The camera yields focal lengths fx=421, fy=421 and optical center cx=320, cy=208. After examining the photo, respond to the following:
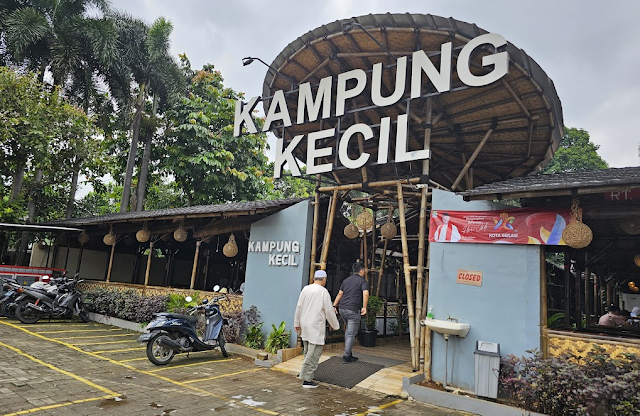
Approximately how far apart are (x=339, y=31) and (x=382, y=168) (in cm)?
492

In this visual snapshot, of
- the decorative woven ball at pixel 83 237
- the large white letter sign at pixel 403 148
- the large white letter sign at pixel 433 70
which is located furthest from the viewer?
the decorative woven ball at pixel 83 237

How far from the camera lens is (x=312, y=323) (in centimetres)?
633

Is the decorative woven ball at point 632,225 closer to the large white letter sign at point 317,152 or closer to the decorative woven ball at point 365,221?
the decorative woven ball at point 365,221

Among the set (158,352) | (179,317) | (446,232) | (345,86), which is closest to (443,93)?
(345,86)

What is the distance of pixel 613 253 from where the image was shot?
32.6 feet

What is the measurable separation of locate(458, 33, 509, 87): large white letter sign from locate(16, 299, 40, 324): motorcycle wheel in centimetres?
1122

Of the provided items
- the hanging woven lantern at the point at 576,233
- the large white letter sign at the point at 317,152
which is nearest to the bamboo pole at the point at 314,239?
the large white letter sign at the point at 317,152

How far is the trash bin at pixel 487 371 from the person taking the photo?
5668 millimetres

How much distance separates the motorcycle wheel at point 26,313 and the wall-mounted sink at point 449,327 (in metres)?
9.79

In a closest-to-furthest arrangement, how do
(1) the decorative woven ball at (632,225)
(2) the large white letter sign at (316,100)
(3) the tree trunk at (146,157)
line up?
(1) the decorative woven ball at (632,225)
(2) the large white letter sign at (316,100)
(3) the tree trunk at (146,157)

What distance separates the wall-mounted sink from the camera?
6.10m

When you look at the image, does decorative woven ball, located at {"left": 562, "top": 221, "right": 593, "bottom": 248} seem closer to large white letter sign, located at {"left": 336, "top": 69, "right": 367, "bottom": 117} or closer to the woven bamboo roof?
the woven bamboo roof

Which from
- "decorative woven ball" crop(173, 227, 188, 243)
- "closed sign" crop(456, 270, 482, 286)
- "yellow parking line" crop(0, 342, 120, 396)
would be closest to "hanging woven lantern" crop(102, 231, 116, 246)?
"decorative woven ball" crop(173, 227, 188, 243)

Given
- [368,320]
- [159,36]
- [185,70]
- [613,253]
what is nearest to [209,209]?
[368,320]
